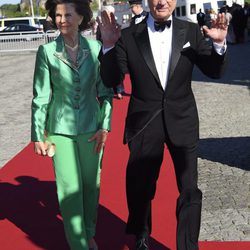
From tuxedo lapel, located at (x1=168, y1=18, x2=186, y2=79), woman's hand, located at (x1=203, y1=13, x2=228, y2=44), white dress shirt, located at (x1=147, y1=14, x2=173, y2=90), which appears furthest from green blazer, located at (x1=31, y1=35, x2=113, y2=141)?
woman's hand, located at (x1=203, y1=13, x2=228, y2=44)

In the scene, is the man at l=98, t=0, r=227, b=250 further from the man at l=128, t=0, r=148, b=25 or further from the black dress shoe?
the man at l=128, t=0, r=148, b=25

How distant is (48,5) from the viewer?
3379mm

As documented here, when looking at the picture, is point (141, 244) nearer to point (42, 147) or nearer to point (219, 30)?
point (42, 147)

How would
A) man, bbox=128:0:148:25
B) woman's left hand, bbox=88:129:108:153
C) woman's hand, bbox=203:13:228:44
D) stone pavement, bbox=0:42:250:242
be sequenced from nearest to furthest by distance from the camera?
1. woman's hand, bbox=203:13:228:44
2. woman's left hand, bbox=88:129:108:153
3. stone pavement, bbox=0:42:250:242
4. man, bbox=128:0:148:25

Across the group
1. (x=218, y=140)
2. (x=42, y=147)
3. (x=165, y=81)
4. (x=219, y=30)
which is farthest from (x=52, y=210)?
(x=218, y=140)

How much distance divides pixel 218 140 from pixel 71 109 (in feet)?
13.6

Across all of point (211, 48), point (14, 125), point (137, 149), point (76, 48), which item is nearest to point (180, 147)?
point (137, 149)

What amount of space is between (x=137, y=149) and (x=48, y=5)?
1.13 m

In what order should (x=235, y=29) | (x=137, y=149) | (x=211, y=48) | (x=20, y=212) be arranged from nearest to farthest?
(x=211, y=48), (x=137, y=149), (x=20, y=212), (x=235, y=29)

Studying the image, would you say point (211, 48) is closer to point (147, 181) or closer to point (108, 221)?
point (147, 181)

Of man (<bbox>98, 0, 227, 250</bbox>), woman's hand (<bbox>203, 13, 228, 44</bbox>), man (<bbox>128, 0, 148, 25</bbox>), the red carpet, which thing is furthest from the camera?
man (<bbox>128, 0, 148, 25</bbox>)

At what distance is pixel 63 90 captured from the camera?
3438 mm

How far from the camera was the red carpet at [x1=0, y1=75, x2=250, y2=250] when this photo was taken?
414cm

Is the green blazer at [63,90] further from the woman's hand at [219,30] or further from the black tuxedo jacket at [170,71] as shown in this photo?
the woman's hand at [219,30]
